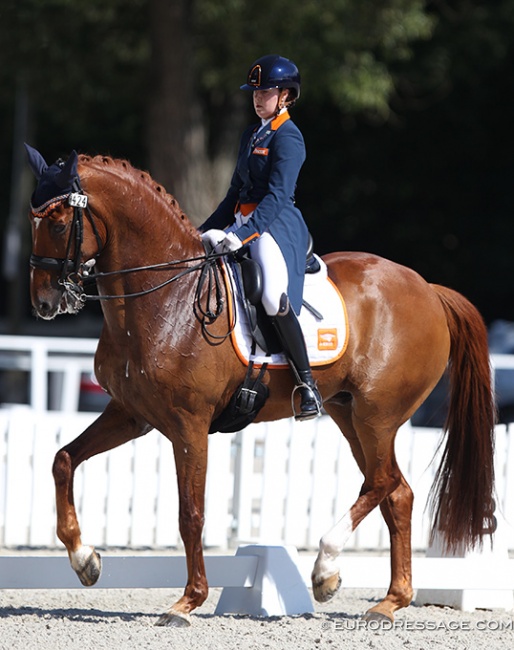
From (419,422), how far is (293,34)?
233 inches

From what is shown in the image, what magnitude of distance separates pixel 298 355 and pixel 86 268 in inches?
47.4

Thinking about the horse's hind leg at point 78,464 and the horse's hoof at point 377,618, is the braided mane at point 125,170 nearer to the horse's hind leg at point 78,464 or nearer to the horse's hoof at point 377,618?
the horse's hind leg at point 78,464

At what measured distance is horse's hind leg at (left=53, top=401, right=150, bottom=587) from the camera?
5.96 meters

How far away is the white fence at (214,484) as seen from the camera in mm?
8836

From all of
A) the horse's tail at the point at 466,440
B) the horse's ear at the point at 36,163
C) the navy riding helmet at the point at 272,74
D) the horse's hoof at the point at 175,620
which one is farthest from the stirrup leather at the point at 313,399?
the horse's ear at the point at 36,163

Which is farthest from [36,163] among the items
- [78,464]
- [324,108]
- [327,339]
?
[324,108]

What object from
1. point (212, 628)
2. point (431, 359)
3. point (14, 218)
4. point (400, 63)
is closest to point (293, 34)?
point (400, 63)

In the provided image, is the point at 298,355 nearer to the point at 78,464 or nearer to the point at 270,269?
the point at 270,269

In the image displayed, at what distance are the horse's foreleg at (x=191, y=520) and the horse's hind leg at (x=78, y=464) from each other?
0.38 m

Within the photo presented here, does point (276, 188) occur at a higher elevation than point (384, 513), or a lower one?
higher

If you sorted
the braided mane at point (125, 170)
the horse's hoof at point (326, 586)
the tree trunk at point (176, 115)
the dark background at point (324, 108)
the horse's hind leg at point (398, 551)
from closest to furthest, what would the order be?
the braided mane at point (125, 170), the horse's hoof at point (326, 586), the horse's hind leg at point (398, 551), the tree trunk at point (176, 115), the dark background at point (324, 108)

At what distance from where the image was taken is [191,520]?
19.5 ft

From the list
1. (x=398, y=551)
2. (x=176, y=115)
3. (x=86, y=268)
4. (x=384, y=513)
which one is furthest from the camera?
(x=176, y=115)

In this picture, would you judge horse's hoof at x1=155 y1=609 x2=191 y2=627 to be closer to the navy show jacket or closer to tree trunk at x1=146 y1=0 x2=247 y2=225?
the navy show jacket
